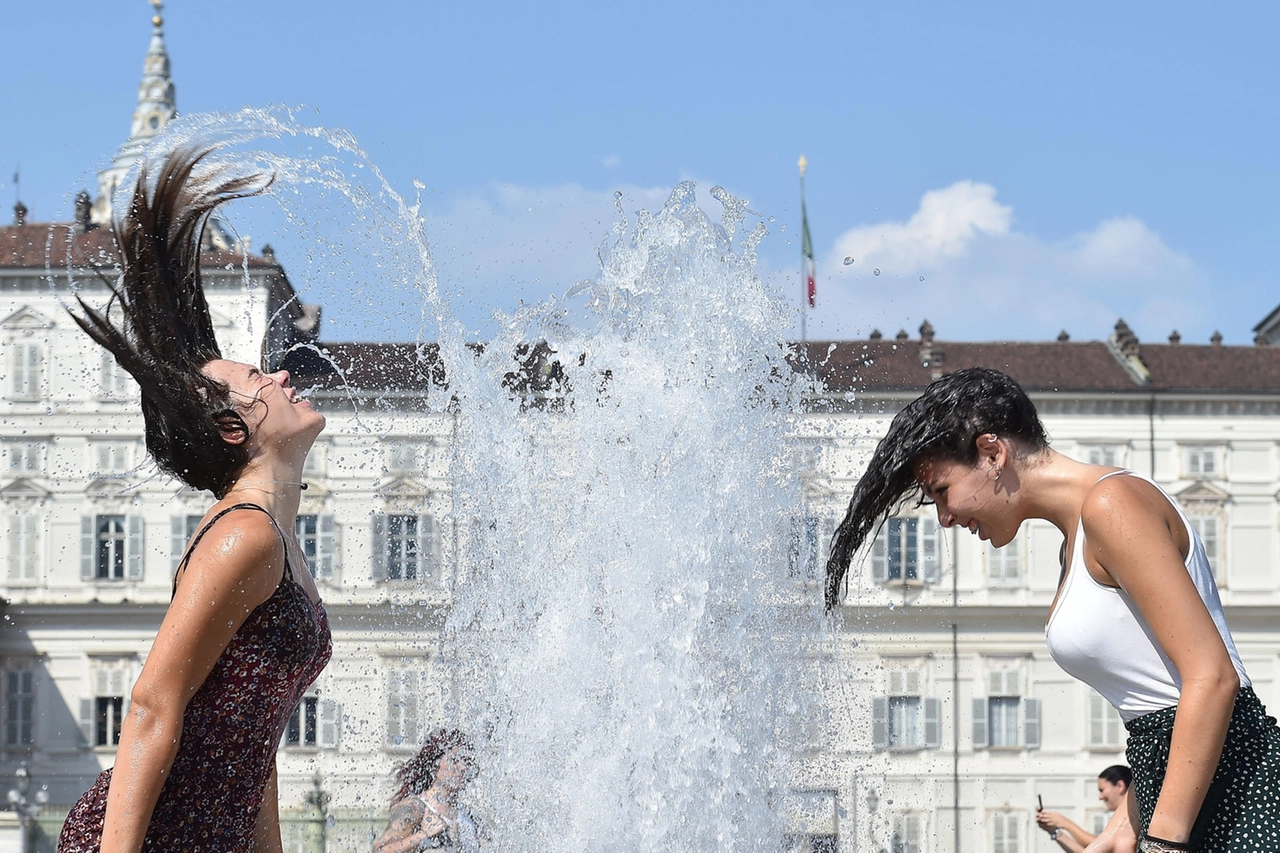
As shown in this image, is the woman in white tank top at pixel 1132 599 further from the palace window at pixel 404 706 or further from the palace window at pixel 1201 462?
the palace window at pixel 1201 462

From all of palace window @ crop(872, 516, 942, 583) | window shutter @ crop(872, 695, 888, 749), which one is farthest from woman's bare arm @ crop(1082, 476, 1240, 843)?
Answer: window shutter @ crop(872, 695, 888, 749)

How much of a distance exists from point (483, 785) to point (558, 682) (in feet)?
1.79

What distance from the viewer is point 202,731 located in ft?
7.57

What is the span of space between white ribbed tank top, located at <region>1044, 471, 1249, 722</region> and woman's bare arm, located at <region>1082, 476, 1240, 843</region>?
4 cm

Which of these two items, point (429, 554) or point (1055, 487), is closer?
point (1055, 487)

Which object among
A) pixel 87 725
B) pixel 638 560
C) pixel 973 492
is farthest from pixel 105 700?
pixel 973 492

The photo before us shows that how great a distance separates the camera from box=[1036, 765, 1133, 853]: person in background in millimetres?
7352

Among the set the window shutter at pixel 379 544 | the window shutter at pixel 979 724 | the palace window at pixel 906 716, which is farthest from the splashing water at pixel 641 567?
the window shutter at pixel 979 724

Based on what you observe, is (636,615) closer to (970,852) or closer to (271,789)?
(271,789)

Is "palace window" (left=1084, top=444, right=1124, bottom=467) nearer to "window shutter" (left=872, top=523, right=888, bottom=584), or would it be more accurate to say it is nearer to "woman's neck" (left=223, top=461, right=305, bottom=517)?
"window shutter" (left=872, top=523, right=888, bottom=584)

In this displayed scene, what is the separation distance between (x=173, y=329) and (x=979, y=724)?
39.5 m

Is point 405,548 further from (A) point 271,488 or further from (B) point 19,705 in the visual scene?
(A) point 271,488

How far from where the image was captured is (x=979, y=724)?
39844 mm

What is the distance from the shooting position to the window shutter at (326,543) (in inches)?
1483
